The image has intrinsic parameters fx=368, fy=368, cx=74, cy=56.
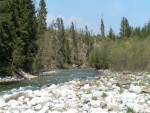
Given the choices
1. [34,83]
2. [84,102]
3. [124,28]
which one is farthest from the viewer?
[124,28]

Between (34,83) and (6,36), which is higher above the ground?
(6,36)

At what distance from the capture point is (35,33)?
207ft

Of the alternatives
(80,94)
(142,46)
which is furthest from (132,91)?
(142,46)

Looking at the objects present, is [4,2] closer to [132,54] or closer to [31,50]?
[31,50]

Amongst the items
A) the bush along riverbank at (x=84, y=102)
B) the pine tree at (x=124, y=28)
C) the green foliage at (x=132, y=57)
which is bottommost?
the bush along riverbank at (x=84, y=102)

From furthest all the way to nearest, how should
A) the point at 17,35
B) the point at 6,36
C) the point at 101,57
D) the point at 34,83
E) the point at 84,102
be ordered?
the point at 101,57 → the point at 17,35 → the point at 6,36 → the point at 34,83 → the point at 84,102

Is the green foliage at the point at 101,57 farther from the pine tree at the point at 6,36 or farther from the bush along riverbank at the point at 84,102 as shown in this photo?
the bush along riverbank at the point at 84,102

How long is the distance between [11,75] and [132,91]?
38.1 meters

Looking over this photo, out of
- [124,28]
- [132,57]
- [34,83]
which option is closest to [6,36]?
[34,83]

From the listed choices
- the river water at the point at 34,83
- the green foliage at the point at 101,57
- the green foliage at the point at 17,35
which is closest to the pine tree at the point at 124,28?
the green foliage at the point at 101,57

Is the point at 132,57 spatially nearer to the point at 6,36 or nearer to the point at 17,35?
the point at 17,35

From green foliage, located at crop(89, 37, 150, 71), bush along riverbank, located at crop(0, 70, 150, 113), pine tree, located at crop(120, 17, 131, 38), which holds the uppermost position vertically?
pine tree, located at crop(120, 17, 131, 38)

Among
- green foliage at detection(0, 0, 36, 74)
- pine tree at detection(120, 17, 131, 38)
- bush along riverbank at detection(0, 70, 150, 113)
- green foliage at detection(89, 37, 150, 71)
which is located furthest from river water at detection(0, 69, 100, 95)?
pine tree at detection(120, 17, 131, 38)

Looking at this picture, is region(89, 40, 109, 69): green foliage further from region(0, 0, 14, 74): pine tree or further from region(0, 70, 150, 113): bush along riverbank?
region(0, 70, 150, 113): bush along riverbank
